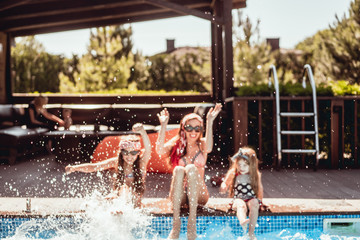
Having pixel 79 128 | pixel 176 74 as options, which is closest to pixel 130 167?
pixel 79 128

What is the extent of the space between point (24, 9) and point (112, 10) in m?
1.98

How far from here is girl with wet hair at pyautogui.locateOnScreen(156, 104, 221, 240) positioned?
419cm

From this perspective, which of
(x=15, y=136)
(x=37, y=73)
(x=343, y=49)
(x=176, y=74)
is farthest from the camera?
(x=37, y=73)

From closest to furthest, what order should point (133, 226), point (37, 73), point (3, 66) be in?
point (133, 226) < point (3, 66) < point (37, 73)

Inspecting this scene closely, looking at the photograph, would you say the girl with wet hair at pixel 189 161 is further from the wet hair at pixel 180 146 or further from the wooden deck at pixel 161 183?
the wooden deck at pixel 161 183

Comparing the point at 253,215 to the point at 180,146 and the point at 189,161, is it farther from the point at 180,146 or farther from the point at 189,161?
the point at 180,146

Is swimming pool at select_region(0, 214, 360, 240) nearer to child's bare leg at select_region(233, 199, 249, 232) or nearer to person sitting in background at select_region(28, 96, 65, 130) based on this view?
child's bare leg at select_region(233, 199, 249, 232)

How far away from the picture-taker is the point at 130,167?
457cm

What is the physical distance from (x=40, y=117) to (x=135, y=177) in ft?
18.5

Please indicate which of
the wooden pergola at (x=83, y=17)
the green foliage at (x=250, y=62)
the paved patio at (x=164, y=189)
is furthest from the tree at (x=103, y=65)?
the paved patio at (x=164, y=189)

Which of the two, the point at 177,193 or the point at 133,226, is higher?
the point at 177,193

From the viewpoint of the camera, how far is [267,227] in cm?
443

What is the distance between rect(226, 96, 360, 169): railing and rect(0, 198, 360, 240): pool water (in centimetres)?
295

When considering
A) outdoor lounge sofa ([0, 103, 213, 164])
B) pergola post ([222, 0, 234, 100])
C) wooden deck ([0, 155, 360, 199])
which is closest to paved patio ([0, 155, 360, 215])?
wooden deck ([0, 155, 360, 199])
